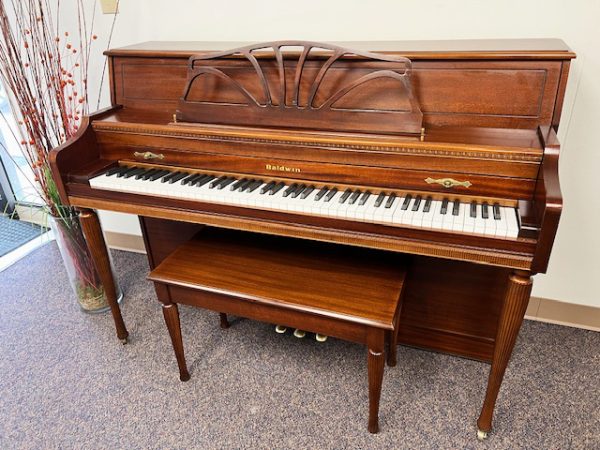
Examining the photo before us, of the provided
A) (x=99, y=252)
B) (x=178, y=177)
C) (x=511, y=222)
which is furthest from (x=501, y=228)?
(x=99, y=252)

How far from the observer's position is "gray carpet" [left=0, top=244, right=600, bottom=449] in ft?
4.79

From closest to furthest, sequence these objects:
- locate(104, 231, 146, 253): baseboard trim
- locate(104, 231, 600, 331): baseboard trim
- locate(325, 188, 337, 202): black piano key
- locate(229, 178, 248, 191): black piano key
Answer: locate(325, 188, 337, 202): black piano key → locate(229, 178, 248, 191): black piano key → locate(104, 231, 600, 331): baseboard trim → locate(104, 231, 146, 253): baseboard trim

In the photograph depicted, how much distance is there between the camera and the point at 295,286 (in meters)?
1.36

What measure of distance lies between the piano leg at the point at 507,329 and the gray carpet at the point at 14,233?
2685 millimetres

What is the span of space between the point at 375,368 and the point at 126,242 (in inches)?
72.3

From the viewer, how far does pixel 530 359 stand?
1729 millimetres

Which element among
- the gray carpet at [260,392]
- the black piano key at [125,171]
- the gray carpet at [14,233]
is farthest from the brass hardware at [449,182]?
the gray carpet at [14,233]

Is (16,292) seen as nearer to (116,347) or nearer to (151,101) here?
(116,347)

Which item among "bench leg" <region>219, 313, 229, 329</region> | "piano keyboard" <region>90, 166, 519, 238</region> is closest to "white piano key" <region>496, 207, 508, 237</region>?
"piano keyboard" <region>90, 166, 519, 238</region>

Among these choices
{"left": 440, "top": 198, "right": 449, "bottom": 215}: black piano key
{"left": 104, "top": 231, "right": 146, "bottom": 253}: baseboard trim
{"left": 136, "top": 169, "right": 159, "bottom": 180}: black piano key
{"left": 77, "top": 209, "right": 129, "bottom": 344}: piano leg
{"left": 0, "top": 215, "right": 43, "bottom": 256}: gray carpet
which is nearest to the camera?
{"left": 440, "top": 198, "right": 449, "bottom": 215}: black piano key

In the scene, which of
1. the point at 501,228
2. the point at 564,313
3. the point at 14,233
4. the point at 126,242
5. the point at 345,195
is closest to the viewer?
the point at 501,228

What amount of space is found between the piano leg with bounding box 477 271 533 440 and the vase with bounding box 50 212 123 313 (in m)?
1.68

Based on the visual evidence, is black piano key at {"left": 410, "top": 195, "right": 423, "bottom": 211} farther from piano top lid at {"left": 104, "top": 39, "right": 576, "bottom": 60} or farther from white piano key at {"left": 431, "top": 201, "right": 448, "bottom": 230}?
piano top lid at {"left": 104, "top": 39, "right": 576, "bottom": 60}

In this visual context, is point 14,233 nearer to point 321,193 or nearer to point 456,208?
point 321,193
